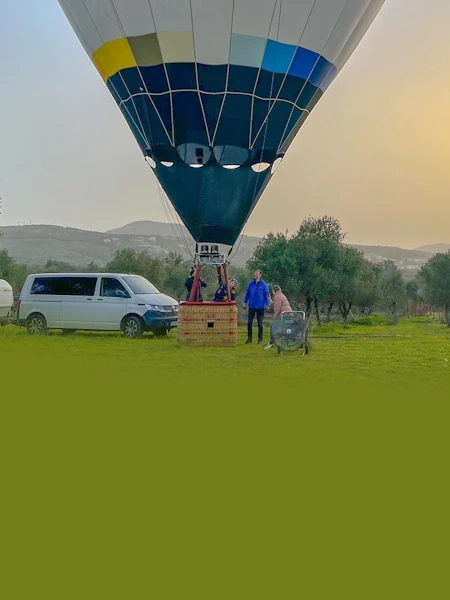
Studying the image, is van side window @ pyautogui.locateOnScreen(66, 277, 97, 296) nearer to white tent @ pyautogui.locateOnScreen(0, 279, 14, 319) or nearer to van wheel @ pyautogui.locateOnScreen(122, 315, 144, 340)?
van wheel @ pyautogui.locateOnScreen(122, 315, 144, 340)

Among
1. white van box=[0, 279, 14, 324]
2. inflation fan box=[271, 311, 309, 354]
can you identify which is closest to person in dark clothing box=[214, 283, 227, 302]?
inflation fan box=[271, 311, 309, 354]

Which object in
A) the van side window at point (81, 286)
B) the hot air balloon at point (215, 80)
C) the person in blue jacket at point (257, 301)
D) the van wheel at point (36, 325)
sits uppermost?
the hot air balloon at point (215, 80)

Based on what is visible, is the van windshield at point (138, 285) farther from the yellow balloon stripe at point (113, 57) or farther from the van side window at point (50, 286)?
the yellow balloon stripe at point (113, 57)

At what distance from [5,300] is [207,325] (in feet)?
16.7

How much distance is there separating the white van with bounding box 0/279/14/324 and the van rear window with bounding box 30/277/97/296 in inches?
37.9

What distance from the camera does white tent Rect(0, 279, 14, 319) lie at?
46.0ft

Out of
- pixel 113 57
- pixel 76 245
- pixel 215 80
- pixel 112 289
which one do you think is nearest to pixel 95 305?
pixel 112 289

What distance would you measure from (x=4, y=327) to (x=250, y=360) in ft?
21.7

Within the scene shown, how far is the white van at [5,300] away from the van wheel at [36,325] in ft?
3.00

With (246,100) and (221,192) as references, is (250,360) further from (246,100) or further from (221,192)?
(246,100)

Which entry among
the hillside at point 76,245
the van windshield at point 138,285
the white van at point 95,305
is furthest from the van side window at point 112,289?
the hillside at point 76,245

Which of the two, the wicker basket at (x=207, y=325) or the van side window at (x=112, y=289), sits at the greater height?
the van side window at (x=112, y=289)

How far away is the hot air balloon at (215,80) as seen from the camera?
1085 centimetres

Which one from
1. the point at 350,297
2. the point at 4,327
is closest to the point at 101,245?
the point at 350,297
